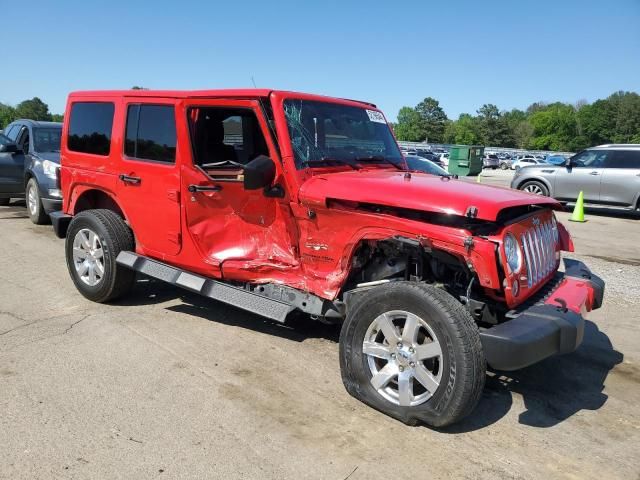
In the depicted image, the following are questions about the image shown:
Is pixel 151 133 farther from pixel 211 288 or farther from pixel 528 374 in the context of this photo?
pixel 528 374

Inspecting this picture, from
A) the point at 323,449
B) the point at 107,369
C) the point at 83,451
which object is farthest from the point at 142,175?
the point at 323,449

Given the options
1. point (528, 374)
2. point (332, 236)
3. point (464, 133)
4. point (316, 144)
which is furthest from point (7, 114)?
point (528, 374)

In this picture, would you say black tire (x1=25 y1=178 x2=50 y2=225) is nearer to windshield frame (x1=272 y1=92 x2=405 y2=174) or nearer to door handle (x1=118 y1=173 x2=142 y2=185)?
door handle (x1=118 y1=173 x2=142 y2=185)

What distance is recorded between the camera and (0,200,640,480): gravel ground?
9.36 ft

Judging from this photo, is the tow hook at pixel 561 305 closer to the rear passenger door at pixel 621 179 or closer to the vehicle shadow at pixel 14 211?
the vehicle shadow at pixel 14 211

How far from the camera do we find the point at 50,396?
11.5 ft

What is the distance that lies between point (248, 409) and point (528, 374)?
7.20 ft

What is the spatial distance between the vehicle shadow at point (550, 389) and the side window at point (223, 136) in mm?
2540

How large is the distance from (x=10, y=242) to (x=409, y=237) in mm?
7087

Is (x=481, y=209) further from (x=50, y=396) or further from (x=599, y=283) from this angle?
(x=50, y=396)

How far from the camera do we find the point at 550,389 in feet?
12.7

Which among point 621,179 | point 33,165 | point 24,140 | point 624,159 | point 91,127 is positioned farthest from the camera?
point 624,159

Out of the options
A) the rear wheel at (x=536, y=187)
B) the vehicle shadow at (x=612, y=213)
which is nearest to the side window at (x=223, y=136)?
the rear wheel at (x=536, y=187)

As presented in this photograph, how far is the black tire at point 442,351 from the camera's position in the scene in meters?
2.96
